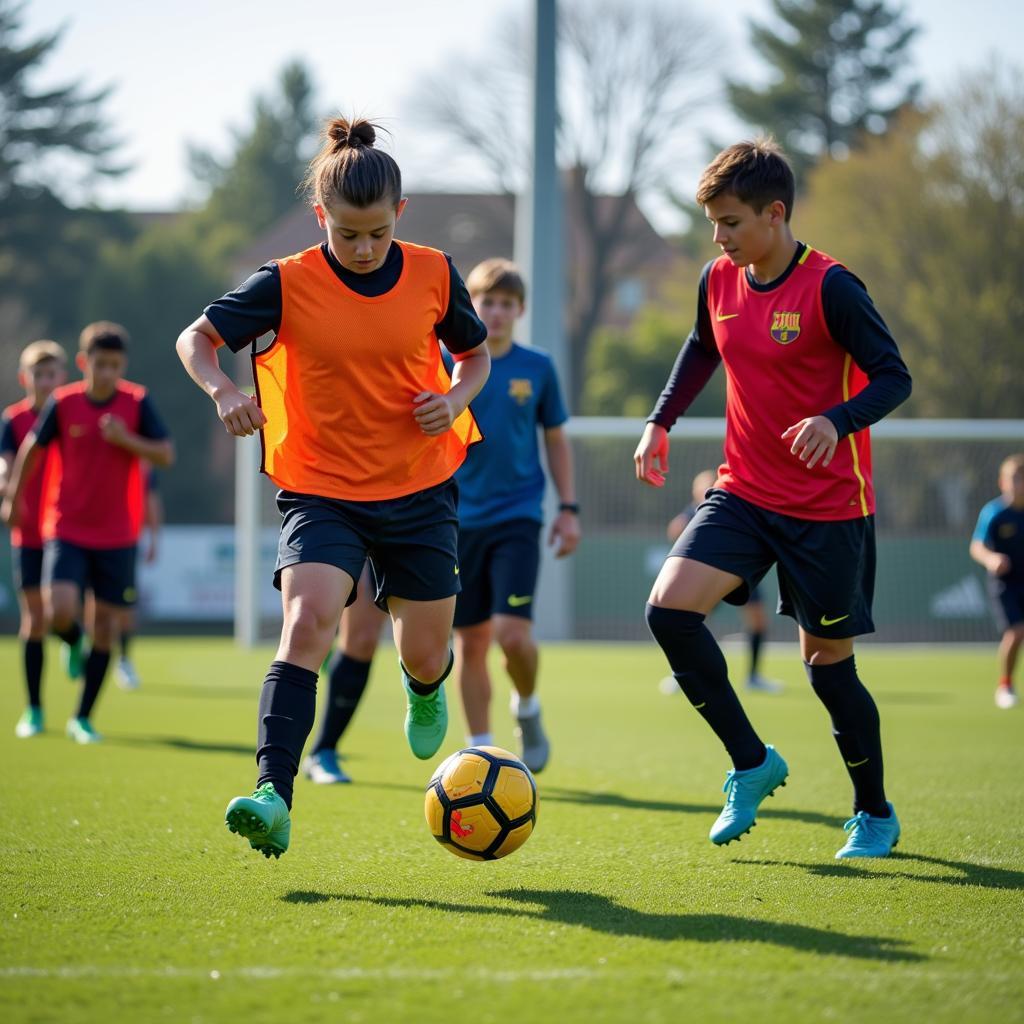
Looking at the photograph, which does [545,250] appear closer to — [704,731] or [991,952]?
[704,731]

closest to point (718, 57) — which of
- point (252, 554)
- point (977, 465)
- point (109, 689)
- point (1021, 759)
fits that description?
point (977, 465)

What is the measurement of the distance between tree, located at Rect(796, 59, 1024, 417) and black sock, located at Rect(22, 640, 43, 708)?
25.7 metres

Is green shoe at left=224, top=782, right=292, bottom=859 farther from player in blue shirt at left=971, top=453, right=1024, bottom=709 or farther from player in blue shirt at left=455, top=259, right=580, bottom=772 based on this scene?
player in blue shirt at left=971, top=453, right=1024, bottom=709

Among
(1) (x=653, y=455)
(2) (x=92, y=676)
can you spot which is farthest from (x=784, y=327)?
(2) (x=92, y=676)

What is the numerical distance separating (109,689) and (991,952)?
35.2 feet

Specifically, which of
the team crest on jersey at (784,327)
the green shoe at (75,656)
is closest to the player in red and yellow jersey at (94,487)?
the green shoe at (75,656)

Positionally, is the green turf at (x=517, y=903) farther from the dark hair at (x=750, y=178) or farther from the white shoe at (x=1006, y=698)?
the white shoe at (x=1006, y=698)

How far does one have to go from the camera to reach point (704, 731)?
9.41 meters

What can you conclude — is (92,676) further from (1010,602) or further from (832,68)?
(832,68)

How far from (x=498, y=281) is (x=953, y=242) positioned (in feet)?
92.6

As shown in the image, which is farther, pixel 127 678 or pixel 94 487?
pixel 127 678

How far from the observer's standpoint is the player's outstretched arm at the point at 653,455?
502 cm

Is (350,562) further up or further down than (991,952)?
further up

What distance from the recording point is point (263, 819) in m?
3.73
